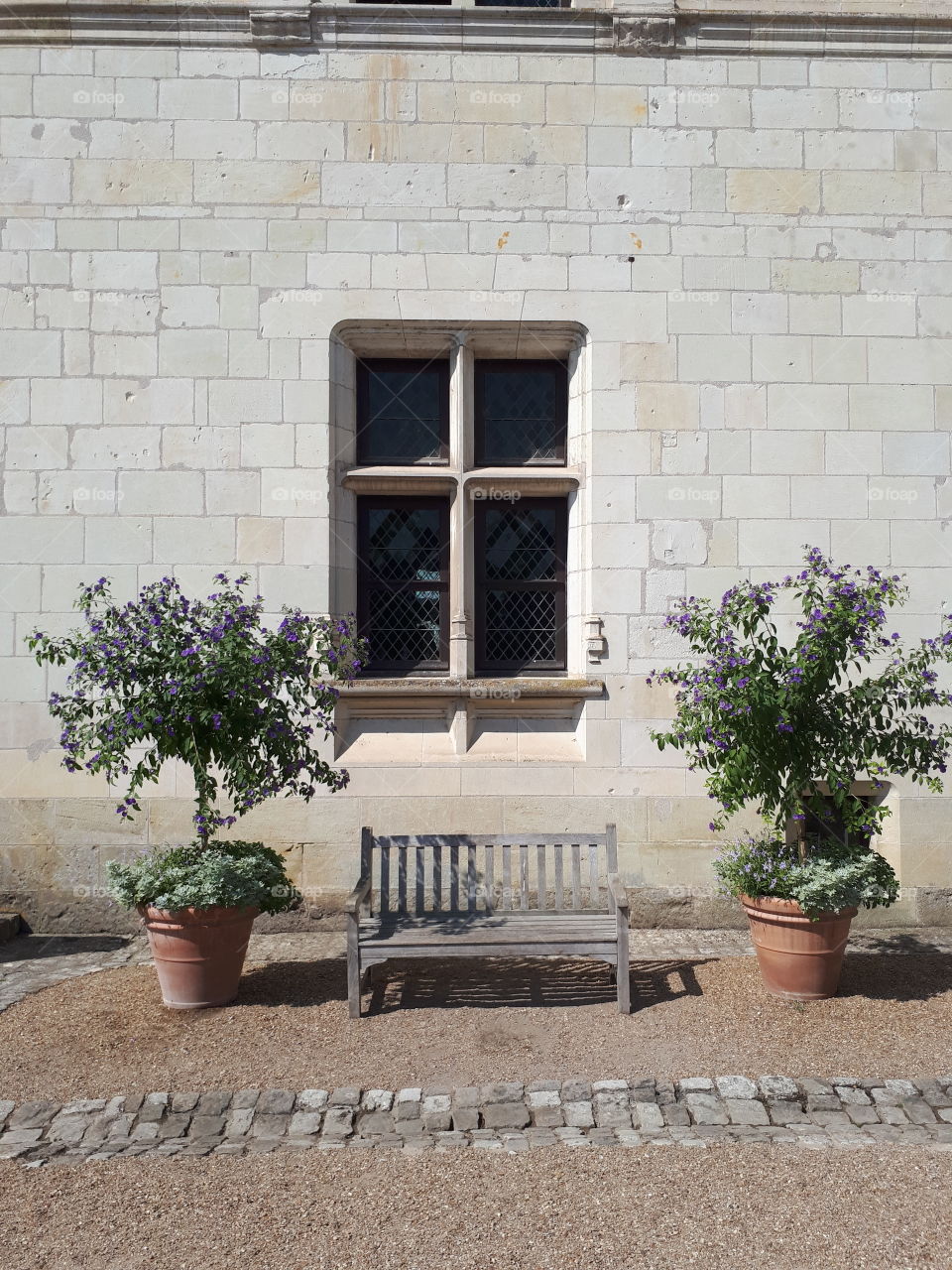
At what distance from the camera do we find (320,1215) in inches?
110

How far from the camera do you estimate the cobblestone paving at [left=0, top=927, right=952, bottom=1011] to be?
5152 mm

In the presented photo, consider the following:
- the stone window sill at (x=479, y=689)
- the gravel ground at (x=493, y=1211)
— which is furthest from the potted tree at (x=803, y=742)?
the gravel ground at (x=493, y=1211)

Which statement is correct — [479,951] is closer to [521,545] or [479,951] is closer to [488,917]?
[488,917]

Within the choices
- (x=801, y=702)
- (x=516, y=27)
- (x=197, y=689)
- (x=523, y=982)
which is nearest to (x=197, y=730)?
(x=197, y=689)

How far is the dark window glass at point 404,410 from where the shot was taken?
20.8 feet

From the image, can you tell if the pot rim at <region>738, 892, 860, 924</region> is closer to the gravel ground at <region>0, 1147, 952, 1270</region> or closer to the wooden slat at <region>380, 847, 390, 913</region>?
the gravel ground at <region>0, 1147, 952, 1270</region>

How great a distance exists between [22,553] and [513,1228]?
4834 millimetres

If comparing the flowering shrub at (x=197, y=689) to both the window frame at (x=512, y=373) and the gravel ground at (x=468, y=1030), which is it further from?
the window frame at (x=512, y=373)

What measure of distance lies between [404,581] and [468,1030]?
3.06 m

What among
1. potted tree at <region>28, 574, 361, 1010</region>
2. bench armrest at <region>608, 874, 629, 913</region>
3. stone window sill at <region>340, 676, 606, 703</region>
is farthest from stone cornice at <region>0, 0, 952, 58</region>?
bench armrest at <region>608, 874, 629, 913</region>

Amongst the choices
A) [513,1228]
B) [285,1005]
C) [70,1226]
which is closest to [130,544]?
[285,1005]

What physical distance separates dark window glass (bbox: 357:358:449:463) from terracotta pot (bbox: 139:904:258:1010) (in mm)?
3248

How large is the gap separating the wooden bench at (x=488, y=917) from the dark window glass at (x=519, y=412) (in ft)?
8.86

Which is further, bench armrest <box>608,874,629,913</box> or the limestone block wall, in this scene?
the limestone block wall
